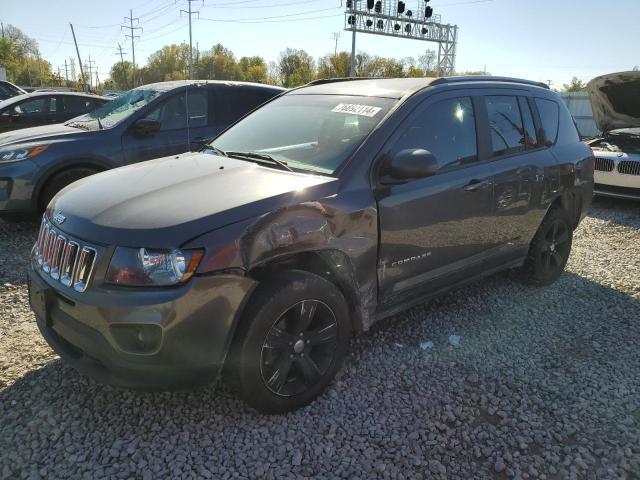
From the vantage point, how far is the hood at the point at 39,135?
5.77 metres

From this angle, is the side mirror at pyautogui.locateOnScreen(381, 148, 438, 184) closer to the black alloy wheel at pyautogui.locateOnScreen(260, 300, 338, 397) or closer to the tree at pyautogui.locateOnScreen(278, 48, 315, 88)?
the black alloy wheel at pyautogui.locateOnScreen(260, 300, 338, 397)

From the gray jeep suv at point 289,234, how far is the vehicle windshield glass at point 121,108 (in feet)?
9.21

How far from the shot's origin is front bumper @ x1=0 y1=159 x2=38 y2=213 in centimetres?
545

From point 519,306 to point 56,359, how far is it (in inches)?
141

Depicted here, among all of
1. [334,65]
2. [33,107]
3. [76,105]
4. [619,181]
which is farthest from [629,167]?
[334,65]

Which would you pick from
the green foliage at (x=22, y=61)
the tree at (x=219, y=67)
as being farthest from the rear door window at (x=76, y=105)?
the tree at (x=219, y=67)

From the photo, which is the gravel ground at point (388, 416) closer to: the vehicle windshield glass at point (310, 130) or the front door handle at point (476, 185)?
the front door handle at point (476, 185)

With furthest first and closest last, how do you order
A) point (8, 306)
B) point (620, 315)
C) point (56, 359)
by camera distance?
1. point (620, 315)
2. point (8, 306)
3. point (56, 359)

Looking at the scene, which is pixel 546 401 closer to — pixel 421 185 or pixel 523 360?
pixel 523 360

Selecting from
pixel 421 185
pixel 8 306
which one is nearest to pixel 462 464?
pixel 421 185

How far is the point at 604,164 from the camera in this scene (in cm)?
858

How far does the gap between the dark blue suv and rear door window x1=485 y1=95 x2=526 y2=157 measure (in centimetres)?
298

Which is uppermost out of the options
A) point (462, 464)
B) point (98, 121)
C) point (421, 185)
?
point (98, 121)

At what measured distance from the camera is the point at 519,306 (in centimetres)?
437
